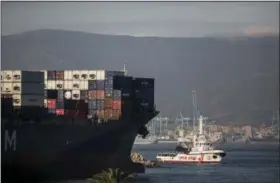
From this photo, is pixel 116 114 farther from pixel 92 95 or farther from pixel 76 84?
pixel 76 84

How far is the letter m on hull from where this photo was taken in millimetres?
14230

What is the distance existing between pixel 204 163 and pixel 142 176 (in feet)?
6.52

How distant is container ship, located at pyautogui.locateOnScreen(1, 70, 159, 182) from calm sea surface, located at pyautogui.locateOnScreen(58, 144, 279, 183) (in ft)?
1.58

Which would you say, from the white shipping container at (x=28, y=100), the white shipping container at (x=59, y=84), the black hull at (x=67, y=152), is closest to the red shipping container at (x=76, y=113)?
the black hull at (x=67, y=152)

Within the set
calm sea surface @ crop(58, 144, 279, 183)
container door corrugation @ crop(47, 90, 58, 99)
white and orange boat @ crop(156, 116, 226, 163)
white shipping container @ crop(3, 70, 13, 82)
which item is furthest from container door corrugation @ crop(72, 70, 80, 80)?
white and orange boat @ crop(156, 116, 226, 163)

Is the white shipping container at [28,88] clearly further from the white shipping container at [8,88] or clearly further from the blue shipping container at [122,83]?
the blue shipping container at [122,83]

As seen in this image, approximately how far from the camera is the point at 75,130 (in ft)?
50.0

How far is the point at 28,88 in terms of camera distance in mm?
14648

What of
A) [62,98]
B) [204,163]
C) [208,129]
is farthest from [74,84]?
[204,163]

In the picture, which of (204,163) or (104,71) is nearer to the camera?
(104,71)

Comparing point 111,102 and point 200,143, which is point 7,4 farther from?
point 200,143

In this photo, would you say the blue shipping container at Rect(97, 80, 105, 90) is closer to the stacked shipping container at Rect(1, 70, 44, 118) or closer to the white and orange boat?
the stacked shipping container at Rect(1, 70, 44, 118)

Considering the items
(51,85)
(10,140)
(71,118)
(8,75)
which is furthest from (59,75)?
(10,140)

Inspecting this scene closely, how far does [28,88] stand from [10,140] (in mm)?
960
